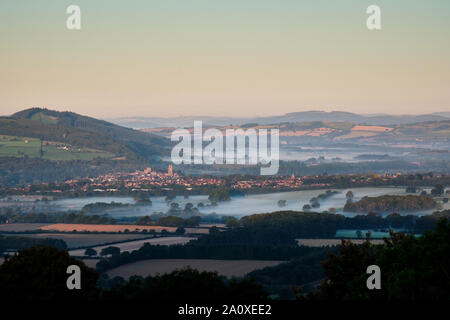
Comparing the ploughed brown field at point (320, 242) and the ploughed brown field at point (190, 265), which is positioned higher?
the ploughed brown field at point (190, 265)

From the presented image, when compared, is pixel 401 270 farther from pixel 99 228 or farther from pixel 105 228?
pixel 99 228

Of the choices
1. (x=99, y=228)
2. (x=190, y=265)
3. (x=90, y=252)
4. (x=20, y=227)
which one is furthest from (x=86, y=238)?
(x=190, y=265)

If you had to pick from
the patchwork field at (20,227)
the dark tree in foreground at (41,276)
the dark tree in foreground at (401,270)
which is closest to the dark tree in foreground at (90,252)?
the patchwork field at (20,227)

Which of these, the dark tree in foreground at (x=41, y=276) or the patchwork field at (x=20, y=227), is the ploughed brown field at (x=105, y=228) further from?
the dark tree in foreground at (x=41, y=276)

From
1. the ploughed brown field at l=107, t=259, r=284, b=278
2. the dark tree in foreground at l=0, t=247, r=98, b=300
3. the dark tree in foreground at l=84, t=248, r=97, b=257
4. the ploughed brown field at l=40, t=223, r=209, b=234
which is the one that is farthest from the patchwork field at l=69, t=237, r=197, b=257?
Result: the dark tree in foreground at l=0, t=247, r=98, b=300

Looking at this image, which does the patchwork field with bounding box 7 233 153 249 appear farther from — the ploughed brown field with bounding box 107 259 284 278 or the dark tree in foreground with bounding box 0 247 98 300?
the dark tree in foreground with bounding box 0 247 98 300
